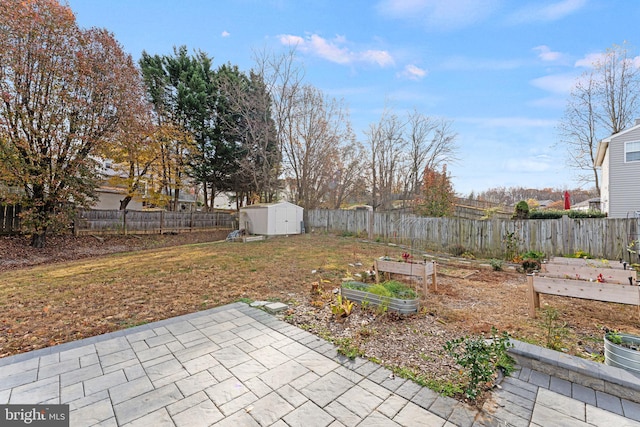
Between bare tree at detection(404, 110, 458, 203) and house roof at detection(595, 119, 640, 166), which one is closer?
house roof at detection(595, 119, 640, 166)

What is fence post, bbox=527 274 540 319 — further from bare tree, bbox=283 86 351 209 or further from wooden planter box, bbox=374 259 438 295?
bare tree, bbox=283 86 351 209

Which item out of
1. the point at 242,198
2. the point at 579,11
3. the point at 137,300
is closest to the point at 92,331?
the point at 137,300

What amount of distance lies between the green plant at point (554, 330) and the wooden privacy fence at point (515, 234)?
4267 millimetres

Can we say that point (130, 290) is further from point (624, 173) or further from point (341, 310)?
point (624, 173)

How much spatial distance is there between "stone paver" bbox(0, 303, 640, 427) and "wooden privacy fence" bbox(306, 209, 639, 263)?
5784 mm

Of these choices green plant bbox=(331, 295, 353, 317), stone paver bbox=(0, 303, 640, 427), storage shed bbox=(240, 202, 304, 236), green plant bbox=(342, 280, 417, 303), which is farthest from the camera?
storage shed bbox=(240, 202, 304, 236)

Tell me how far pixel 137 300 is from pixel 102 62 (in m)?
10.3

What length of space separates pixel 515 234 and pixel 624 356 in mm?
6666

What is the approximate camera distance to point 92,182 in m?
10.2

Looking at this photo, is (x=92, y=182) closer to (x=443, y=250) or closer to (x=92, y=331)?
(x=92, y=331)

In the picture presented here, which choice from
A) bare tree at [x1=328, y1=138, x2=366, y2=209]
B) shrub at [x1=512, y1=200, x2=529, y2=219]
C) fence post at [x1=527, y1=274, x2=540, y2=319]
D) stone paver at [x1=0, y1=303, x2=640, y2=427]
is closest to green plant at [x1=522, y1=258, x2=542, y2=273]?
fence post at [x1=527, y1=274, x2=540, y2=319]

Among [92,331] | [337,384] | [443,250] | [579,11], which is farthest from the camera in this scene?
[443,250]

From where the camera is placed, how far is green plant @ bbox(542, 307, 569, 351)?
103 inches

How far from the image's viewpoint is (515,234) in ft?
25.6
